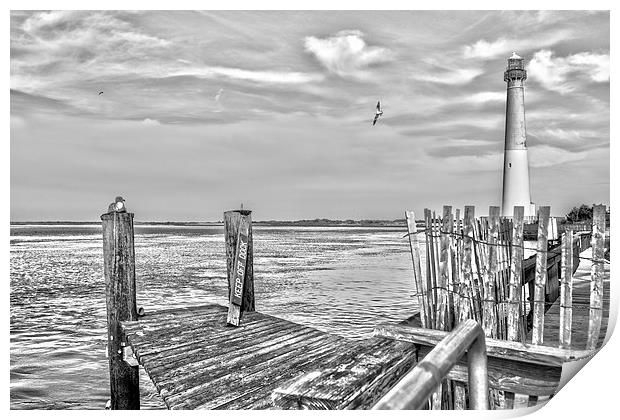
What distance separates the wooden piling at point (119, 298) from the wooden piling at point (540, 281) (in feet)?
13.8

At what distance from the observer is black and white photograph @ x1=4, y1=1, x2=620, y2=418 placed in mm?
3367

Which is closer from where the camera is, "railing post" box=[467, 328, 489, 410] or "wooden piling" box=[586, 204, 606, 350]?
"railing post" box=[467, 328, 489, 410]

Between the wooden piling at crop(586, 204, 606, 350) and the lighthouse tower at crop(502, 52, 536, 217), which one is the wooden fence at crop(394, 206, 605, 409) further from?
the lighthouse tower at crop(502, 52, 536, 217)

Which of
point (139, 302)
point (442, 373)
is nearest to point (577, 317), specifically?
point (442, 373)

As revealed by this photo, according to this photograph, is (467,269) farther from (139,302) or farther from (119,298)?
(139,302)

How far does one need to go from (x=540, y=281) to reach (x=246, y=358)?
2399 millimetres

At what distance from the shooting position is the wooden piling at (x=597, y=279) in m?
3.19

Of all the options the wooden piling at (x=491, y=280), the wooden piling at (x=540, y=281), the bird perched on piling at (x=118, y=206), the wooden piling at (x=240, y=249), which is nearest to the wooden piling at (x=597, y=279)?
the wooden piling at (x=540, y=281)

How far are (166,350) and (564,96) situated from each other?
590 inches

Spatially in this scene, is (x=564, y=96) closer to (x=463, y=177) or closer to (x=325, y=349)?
(x=463, y=177)

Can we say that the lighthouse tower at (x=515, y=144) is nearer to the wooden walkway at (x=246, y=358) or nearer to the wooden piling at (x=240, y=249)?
the wooden piling at (x=240, y=249)

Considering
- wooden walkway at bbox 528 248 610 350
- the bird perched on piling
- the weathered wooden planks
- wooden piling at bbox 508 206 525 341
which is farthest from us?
the bird perched on piling

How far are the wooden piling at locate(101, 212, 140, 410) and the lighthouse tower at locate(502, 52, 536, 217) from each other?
19.5 metres

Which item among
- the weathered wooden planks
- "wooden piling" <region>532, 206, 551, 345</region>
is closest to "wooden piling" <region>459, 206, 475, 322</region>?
"wooden piling" <region>532, 206, 551, 345</region>
